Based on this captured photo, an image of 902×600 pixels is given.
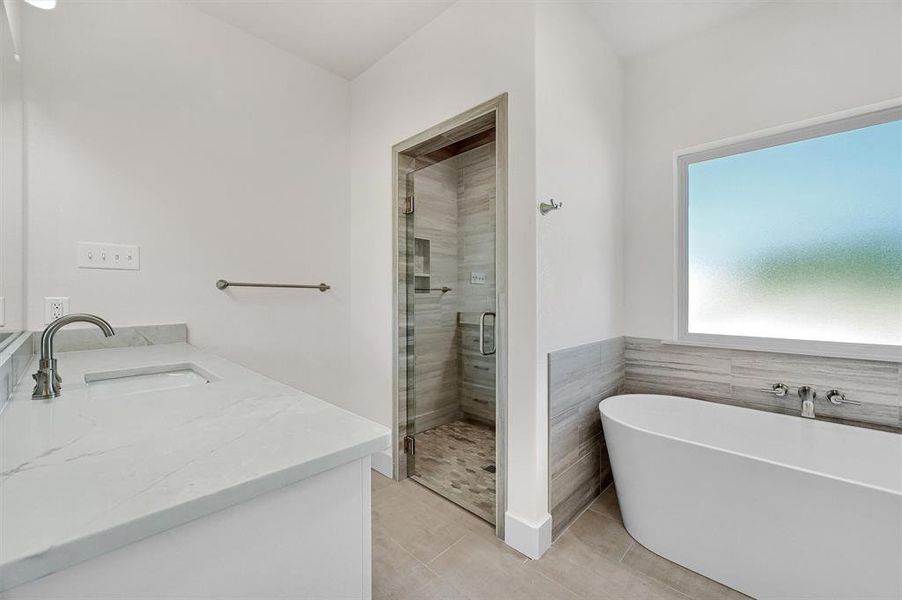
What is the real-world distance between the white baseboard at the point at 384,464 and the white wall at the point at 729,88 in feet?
5.59

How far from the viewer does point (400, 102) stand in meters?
2.27

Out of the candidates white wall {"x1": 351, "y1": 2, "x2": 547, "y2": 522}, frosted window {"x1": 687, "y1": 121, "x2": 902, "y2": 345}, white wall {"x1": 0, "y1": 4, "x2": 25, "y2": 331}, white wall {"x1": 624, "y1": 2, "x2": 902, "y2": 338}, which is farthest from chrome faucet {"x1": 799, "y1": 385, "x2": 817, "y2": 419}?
white wall {"x1": 0, "y1": 4, "x2": 25, "y2": 331}

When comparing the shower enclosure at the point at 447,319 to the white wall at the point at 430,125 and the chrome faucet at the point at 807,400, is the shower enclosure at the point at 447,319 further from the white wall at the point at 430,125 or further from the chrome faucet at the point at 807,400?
the chrome faucet at the point at 807,400

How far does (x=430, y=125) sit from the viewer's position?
208 cm

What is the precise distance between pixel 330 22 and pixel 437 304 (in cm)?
167

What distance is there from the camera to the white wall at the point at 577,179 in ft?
5.57

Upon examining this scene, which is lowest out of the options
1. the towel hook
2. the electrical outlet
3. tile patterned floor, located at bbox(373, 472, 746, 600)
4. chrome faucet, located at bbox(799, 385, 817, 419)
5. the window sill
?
tile patterned floor, located at bbox(373, 472, 746, 600)

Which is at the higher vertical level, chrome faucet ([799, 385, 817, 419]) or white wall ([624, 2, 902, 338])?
white wall ([624, 2, 902, 338])

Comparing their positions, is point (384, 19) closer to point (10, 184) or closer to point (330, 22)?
point (330, 22)

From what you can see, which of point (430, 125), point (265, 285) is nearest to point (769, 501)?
point (430, 125)

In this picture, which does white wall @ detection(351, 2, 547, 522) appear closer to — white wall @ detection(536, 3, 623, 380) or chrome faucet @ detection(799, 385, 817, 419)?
white wall @ detection(536, 3, 623, 380)

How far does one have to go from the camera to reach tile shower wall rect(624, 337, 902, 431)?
1702 mm

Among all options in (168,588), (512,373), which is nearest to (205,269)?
(512,373)

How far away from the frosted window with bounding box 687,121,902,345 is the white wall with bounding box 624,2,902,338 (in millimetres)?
160
